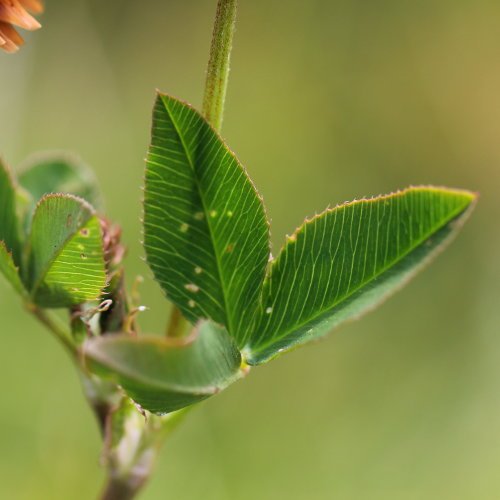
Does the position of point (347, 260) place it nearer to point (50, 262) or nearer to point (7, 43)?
point (50, 262)

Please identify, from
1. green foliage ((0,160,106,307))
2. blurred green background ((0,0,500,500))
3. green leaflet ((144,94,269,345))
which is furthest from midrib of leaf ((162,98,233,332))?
blurred green background ((0,0,500,500))

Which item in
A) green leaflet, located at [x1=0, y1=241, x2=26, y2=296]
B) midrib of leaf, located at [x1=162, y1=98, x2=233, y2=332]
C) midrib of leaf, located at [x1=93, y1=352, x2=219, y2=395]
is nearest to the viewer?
midrib of leaf, located at [x1=93, y1=352, x2=219, y2=395]

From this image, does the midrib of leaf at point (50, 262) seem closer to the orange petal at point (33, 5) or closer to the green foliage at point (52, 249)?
the green foliage at point (52, 249)

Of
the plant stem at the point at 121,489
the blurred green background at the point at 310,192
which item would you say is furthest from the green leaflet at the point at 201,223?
the blurred green background at the point at 310,192

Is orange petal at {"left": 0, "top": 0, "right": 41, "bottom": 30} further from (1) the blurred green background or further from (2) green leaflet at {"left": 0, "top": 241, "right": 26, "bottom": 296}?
(1) the blurred green background

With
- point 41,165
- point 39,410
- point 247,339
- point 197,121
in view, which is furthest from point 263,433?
point 197,121

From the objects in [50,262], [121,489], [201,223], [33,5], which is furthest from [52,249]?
[121,489]
